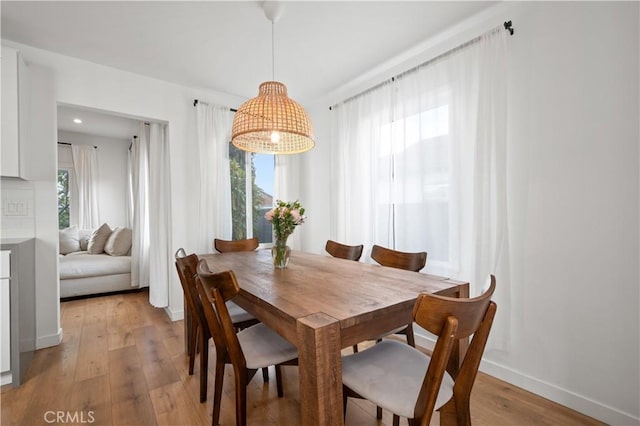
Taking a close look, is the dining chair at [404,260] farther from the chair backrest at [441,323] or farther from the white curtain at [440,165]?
the chair backrest at [441,323]

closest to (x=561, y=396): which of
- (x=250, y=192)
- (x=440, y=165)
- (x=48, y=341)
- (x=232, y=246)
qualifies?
(x=440, y=165)

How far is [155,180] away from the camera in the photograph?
11.2 ft

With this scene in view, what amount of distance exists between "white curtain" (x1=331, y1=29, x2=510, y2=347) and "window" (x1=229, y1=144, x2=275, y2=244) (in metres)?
1.19

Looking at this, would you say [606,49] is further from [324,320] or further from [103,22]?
[103,22]

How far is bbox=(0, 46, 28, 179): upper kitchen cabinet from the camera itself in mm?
2076

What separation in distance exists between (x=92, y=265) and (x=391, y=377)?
4285mm

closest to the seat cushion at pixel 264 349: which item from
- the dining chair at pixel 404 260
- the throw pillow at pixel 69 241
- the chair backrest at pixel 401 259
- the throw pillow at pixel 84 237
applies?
the dining chair at pixel 404 260

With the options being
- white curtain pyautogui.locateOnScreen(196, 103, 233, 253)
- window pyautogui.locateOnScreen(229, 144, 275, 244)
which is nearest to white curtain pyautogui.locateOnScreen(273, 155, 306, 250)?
window pyautogui.locateOnScreen(229, 144, 275, 244)

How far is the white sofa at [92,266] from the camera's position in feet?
12.2

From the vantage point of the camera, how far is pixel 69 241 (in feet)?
14.8

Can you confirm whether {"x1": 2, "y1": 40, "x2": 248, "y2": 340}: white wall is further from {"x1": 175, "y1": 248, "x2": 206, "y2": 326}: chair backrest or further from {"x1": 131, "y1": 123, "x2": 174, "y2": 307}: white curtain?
{"x1": 175, "y1": 248, "x2": 206, "y2": 326}: chair backrest

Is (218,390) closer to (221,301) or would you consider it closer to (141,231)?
(221,301)

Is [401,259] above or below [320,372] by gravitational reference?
above

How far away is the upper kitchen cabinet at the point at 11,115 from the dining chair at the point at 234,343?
1.93 meters
